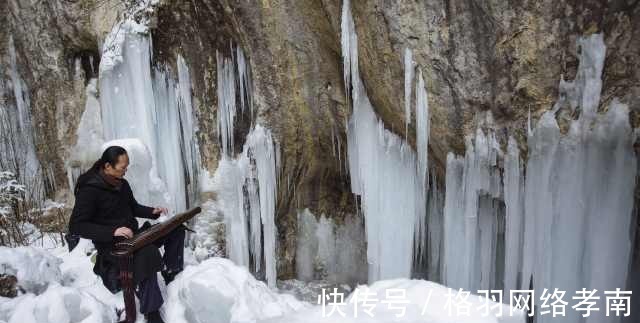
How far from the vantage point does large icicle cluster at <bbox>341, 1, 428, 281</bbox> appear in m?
4.77

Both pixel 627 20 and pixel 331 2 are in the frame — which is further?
pixel 331 2

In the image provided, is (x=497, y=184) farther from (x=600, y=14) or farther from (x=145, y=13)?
(x=145, y=13)

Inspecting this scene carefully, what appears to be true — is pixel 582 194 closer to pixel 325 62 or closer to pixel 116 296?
pixel 325 62

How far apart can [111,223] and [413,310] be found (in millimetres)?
1978

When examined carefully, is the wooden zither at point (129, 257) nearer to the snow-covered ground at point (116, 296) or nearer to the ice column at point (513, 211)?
the snow-covered ground at point (116, 296)

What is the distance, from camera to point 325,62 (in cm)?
486

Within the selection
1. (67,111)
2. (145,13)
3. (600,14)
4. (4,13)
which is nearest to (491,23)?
(600,14)

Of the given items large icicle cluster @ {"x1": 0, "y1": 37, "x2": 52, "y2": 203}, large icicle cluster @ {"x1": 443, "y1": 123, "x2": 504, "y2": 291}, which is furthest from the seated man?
large icicle cluster @ {"x1": 0, "y1": 37, "x2": 52, "y2": 203}

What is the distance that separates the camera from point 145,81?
5.31 metres

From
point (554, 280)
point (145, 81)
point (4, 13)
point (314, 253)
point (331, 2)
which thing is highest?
point (4, 13)

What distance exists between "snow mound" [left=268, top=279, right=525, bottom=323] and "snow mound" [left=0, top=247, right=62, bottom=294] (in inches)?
78.7

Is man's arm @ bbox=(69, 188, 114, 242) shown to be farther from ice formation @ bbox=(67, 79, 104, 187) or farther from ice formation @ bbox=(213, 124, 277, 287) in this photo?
ice formation @ bbox=(67, 79, 104, 187)

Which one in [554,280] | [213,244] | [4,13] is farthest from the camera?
[4,13]

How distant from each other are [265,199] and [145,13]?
2516 mm
